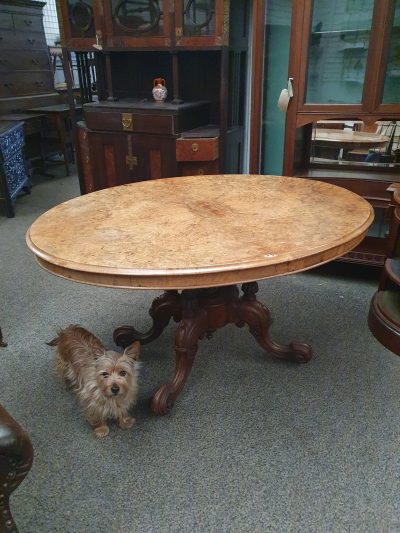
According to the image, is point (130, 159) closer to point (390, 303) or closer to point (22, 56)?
point (390, 303)

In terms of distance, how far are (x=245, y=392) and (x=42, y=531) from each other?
792 mm

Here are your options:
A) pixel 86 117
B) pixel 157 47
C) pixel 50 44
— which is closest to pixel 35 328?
pixel 86 117

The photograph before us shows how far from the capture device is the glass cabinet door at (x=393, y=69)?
202 cm

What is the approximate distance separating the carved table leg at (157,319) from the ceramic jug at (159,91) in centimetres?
184

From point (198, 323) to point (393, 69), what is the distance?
1563 millimetres

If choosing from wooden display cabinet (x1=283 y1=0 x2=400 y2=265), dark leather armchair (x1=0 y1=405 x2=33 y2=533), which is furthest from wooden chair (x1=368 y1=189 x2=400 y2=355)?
dark leather armchair (x1=0 y1=405 x2=33 y2=533)

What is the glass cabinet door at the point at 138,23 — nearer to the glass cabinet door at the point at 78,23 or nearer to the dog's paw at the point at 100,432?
the glass cabinet door at the point at 78,23

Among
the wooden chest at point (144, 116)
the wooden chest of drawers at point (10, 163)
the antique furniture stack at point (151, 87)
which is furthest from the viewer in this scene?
the wooden chest of drawers at point (10, 163)

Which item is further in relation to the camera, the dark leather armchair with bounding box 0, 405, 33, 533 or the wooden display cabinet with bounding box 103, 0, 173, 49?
the wooden display cabinet with bounding box 103, 0, 173, 49

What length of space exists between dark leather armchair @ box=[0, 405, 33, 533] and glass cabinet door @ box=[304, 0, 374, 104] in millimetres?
2035

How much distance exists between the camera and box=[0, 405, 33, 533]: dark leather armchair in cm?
77

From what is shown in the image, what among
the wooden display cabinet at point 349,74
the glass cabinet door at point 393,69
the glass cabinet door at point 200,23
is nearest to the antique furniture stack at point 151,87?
the glass cabinet door at point 200,23

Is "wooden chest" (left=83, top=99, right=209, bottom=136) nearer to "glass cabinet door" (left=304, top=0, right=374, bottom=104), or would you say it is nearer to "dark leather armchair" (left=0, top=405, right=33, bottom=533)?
"glass cabinet door" (left=304, top=0, right=374, bottom=104)

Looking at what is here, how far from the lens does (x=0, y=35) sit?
14.1 feet
